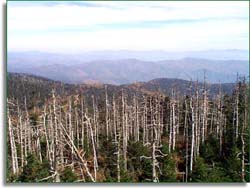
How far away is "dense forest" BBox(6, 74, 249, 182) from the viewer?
607 centimetres

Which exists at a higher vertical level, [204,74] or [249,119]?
[204,74]

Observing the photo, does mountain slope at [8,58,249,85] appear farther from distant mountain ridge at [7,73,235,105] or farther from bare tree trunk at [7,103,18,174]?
bare tree trunk at [7,103,18,174]

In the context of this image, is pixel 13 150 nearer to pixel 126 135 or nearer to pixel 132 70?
pixel 126 135

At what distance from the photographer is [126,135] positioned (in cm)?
639

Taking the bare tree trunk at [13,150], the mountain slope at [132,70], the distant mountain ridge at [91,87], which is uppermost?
the mountain slope at [132,70]

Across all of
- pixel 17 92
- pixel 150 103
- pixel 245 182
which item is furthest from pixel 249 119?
Result: pixel 17 92

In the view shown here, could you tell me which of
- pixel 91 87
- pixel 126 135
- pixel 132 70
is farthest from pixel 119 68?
pixel 126 135

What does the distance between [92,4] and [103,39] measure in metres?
0.36

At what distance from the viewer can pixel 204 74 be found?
6.09 meters

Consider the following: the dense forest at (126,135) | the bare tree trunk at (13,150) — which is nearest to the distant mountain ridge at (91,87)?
the dense forest at (126,135)

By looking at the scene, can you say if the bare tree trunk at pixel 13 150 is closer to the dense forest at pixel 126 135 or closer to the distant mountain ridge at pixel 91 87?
the dense forest at pixel 126 135

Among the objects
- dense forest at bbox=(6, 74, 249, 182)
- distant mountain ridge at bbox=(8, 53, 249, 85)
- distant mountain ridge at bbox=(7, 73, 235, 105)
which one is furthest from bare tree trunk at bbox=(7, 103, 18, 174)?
distant mountain ridge at bbox=(8, 53, 249, 85)

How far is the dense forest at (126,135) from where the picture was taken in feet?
19.9

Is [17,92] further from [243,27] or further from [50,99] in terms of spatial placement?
[243,27]
